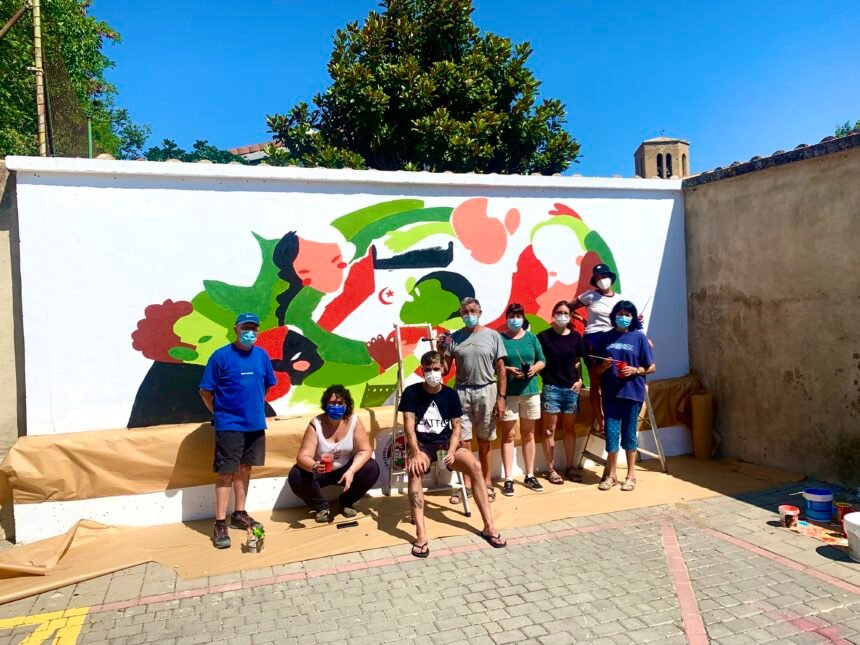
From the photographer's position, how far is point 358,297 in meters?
6.56

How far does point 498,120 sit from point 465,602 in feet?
40.3

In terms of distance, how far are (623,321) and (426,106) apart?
367 inches

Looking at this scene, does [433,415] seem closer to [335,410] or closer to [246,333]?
[335,410]

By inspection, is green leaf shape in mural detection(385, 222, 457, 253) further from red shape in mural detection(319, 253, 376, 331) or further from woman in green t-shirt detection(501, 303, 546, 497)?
woman in green t-shirt detection(501, 303, 546, 497)

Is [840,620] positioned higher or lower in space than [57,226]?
lower

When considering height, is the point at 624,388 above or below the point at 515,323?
below

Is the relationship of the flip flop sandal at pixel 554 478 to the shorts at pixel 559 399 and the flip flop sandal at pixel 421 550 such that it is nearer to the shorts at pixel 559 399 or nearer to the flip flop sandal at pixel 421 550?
the shorts at pixel 559 399

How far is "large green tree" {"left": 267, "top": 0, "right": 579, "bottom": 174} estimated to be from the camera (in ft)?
45.5

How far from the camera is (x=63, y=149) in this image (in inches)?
310

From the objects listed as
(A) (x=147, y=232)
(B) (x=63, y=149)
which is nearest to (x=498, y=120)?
(B) (x=63, y=149)

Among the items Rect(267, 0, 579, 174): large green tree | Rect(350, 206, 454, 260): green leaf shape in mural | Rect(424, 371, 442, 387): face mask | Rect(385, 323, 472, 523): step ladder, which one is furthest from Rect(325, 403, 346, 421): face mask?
Rect(267, 0, 579, 174): large green tree

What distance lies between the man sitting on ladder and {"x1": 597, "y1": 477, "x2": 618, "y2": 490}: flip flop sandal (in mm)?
1735

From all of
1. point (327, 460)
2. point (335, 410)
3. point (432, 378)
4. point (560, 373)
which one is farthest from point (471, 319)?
point (327, 460)

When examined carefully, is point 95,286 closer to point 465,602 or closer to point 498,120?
point 465,602
